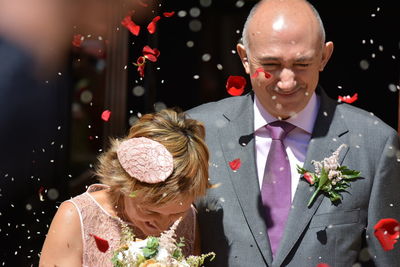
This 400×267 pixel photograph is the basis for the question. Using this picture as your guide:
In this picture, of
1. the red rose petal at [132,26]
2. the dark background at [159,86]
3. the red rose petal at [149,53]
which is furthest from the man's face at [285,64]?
the dark background at [159,86]

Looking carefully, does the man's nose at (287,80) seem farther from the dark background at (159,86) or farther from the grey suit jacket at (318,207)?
the dark background at (159,86)

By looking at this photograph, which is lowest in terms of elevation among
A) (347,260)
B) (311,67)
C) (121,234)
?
(347,260)

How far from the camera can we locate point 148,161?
3328 millimetres

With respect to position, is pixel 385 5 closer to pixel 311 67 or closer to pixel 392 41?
pixel 392 41

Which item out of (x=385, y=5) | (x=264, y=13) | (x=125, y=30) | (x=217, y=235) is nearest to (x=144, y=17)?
(x=125, y=30)

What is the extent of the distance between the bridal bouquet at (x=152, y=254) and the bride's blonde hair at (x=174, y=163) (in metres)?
0.18

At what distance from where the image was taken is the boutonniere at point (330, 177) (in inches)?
143

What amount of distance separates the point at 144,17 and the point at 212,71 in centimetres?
71

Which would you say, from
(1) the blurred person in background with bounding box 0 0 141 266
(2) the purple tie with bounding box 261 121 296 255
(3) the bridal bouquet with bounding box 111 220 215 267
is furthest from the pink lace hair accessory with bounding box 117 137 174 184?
(1) the blurred person in background with bounding box 0 0 141 266

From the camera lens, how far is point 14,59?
4.65m

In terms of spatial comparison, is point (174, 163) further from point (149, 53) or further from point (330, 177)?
point (149, 53)

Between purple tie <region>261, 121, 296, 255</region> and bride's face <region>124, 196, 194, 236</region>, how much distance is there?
1.32 feet

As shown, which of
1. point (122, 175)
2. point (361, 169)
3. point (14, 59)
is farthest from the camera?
point (14, 59)

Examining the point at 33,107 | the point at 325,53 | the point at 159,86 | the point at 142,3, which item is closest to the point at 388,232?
the point at 325,53
